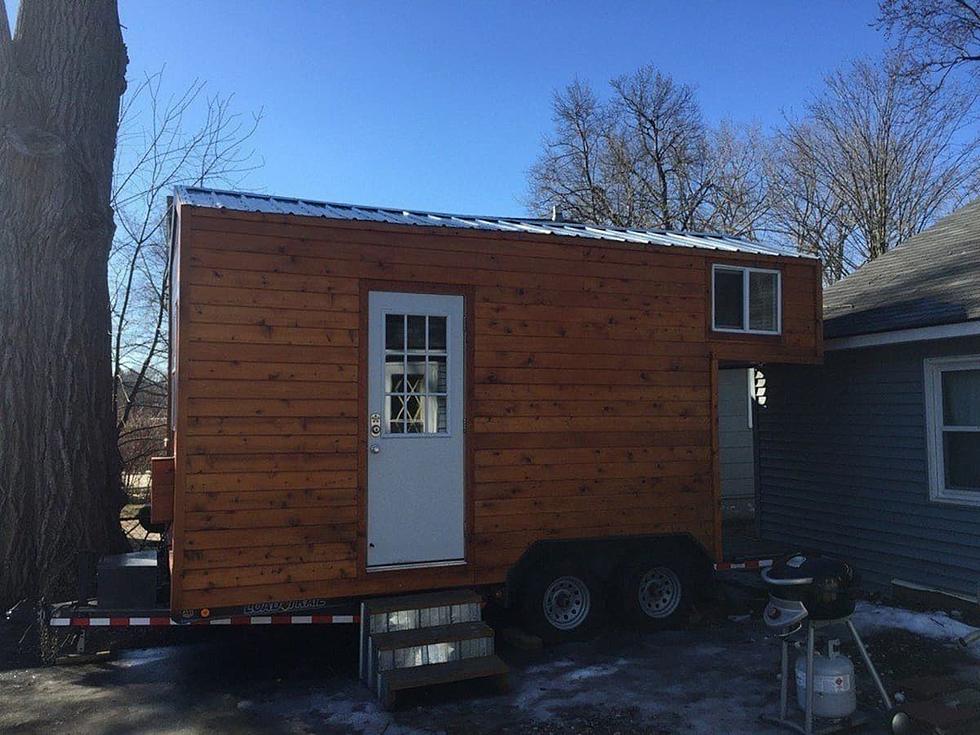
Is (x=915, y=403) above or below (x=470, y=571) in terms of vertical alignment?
above

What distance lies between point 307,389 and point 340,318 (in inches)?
22.2

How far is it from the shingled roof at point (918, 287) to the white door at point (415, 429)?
4.41 metres

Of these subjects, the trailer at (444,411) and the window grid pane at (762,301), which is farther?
the window grid pane at (762,301)

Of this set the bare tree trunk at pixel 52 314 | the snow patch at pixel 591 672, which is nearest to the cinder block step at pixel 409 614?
the snow patch at pixel 591 672

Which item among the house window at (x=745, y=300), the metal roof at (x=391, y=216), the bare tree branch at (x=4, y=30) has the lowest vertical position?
the house window at (x=745, y=300)

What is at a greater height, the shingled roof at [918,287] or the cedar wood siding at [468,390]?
the shingled roof at [918,287]

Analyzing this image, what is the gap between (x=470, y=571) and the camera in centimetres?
594

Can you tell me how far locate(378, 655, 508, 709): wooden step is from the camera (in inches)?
192

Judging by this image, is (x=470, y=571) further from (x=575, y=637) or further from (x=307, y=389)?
(x=307, y=389)

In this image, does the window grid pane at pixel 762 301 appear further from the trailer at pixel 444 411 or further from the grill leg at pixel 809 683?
the grill leg at pixel 809 683

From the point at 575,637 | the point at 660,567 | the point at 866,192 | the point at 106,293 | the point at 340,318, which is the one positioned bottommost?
the point at 575,637

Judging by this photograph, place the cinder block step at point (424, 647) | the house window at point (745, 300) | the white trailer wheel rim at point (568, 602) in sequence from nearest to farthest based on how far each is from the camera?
the cinder block step at point (424, 647)
the white trailer wheel rim at point (568, 602)
the house window at point (745, 300)

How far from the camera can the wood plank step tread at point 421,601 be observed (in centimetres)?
538

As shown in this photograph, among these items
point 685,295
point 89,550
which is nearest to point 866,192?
point 685,295
